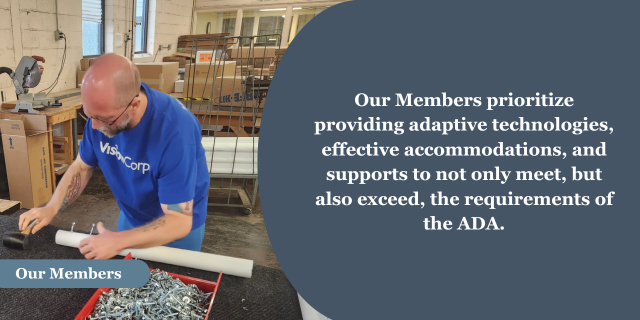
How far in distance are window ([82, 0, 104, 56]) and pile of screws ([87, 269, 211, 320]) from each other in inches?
185

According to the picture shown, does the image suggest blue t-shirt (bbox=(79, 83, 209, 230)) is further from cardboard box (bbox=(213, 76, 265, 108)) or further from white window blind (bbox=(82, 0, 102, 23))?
white window blind (bbox=(82, 0, 102, 23))

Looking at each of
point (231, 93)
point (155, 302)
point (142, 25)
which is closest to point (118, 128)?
point (155, 302)

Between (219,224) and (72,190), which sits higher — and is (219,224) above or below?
below

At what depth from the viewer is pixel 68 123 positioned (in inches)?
129

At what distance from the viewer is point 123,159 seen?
1.20 meters

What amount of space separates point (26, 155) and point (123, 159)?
224 centimetres

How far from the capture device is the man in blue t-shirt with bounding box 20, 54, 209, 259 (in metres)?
0.96

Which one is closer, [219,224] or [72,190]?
[72,190]

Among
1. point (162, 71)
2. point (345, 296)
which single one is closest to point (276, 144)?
point (345, 296)

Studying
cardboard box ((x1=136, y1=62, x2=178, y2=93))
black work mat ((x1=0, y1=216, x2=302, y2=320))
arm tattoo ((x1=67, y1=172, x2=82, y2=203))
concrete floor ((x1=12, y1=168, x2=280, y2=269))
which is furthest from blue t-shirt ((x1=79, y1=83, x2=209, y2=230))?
cardboard box ((x1=136, y1=62, x2=178, y2=93))

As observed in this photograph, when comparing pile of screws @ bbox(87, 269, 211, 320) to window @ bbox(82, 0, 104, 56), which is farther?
window @ bbox(82, 0, 104, 56)

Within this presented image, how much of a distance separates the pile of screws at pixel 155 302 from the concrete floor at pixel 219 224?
1.51m

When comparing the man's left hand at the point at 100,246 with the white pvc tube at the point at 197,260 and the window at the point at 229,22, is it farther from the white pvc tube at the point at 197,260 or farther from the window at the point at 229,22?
the window at the point at 229,22

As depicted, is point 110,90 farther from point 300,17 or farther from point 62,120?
point 300,17
